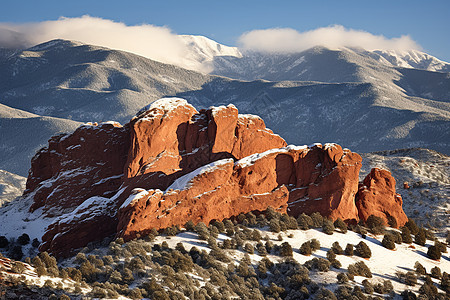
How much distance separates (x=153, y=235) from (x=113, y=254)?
427cm

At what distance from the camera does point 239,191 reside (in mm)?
49562

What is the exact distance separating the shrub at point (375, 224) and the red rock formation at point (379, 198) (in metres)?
1.36

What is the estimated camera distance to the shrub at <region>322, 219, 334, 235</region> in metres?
46.5

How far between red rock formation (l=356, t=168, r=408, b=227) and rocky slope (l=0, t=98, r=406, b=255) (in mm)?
159

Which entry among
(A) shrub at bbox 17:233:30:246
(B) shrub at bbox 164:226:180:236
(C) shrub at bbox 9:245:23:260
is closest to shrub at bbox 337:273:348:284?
A: (B) shrub at bbox 164:226:180:236

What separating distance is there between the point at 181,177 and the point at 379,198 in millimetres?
22600

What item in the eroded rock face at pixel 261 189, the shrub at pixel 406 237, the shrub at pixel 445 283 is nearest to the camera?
the shrub at pixel 445 283

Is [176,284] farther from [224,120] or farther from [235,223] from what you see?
[224,120]

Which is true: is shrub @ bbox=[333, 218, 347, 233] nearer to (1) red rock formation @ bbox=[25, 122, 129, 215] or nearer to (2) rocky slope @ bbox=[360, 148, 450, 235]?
(2) rocky slope @ bbox=[360, 148, 450, 235]

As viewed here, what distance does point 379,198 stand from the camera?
53625 mm

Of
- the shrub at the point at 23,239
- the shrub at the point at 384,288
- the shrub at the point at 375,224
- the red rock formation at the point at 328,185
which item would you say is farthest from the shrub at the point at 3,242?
the shrub at the point at 375,224

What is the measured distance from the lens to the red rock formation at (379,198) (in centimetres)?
5291

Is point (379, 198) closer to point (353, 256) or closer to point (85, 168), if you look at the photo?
point (353, 256)

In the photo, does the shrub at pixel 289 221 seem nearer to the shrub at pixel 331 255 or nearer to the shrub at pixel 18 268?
the shrub at pixel 331 255
